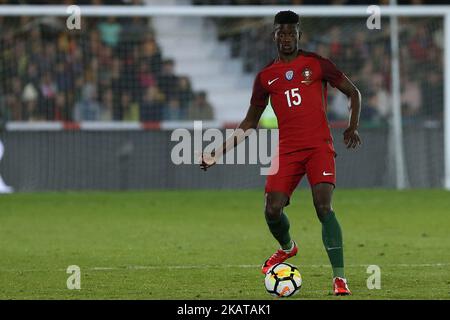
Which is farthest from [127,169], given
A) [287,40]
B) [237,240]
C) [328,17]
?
[287,40]

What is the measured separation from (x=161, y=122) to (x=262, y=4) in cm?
437

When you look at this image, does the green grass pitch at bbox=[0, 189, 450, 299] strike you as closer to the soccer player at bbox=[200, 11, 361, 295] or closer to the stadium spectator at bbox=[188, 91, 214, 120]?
the soccer player at bbox=[200, 11, 361, 295]

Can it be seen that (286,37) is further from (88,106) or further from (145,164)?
(88,106)

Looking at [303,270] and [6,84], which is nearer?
[303,270]

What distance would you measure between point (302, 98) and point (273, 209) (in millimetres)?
1015

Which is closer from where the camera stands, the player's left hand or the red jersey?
the player's left hand

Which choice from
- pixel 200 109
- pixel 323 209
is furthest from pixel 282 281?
pixel 200 109

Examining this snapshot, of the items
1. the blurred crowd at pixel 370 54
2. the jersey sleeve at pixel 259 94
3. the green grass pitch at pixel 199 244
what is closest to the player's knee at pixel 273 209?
the green grass pitch at pixel 199 244

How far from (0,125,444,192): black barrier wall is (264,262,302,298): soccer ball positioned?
1372 cm

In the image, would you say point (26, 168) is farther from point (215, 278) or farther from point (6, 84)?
point (215, 278)

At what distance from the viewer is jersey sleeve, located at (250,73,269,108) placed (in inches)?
408

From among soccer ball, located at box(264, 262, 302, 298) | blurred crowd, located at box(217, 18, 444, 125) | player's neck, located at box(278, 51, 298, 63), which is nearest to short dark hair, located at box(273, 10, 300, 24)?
player's neck, located at box(278, 51, 298, 63)

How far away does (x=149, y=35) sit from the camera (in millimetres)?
24766

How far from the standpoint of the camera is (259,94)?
34.3ft
